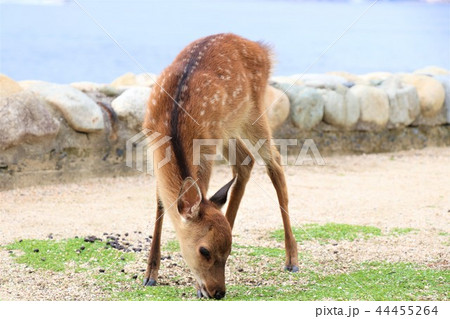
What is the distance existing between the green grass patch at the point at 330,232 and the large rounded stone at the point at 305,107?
302 cm

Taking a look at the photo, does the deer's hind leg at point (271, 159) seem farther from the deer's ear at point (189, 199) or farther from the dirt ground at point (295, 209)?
the deer's ear at point (189, 199)

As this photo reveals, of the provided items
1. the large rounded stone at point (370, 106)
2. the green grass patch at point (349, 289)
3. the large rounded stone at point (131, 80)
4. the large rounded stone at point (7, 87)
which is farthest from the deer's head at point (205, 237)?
the large rounded stone at point (131, 80)

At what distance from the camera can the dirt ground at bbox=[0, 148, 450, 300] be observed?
4828 mm

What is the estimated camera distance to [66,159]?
7.02m

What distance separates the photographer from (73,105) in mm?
6980

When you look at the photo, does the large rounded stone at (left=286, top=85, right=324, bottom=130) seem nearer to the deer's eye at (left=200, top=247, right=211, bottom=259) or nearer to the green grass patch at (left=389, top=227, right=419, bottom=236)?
the green grass patch at (left=389, top=227, right=419, bottom=236)

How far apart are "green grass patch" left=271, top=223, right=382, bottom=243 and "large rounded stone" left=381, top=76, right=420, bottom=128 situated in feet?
13.1

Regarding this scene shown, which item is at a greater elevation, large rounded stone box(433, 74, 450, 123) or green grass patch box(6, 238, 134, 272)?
green grass patch box(6, 238, 134, 272)

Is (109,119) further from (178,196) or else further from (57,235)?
(178,196)

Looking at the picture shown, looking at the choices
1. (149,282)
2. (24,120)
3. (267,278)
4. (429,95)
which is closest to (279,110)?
(429,95)

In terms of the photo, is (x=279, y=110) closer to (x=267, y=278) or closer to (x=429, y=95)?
(x=429, y=95)

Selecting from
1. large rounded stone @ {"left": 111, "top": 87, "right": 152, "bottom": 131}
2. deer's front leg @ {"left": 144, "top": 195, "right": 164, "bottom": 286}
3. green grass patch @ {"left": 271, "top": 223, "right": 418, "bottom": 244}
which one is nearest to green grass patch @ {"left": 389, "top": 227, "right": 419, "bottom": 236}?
green grass patch @ {"left": 271, "top": 223, "right": 418, "bottom": 244}

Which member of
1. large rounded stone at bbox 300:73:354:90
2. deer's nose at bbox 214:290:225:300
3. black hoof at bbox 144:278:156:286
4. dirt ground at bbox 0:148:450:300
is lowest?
dirt ground at bbox 0:148:450:300

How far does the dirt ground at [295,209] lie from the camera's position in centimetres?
483
